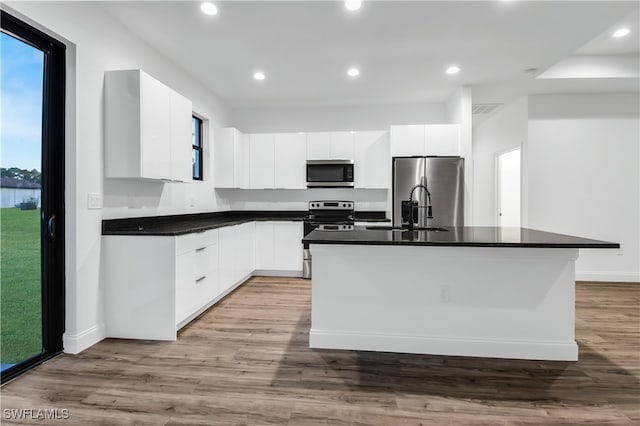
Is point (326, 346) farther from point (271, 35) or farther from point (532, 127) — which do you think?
point (532, 127)

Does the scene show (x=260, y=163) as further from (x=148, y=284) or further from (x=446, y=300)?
(x=446, y=300)

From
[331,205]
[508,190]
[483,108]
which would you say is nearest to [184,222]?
[331,205]

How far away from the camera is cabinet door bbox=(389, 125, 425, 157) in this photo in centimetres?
475

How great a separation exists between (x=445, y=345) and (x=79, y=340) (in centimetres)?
273

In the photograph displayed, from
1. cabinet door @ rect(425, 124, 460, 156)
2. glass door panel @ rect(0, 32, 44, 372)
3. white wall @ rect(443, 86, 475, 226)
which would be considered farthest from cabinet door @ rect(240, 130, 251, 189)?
white wall @ rect(443, 86, 475, 226)

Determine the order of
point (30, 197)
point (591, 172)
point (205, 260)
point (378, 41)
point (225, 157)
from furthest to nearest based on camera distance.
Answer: point (225, 157), point (591, 172), point (205, 260), point (378, 41), point (30, 197)

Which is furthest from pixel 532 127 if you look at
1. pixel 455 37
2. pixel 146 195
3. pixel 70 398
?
pixel 70 398

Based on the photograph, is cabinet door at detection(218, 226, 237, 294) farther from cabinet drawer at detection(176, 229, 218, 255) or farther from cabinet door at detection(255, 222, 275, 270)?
cabinet door at detection(255, 222, 275, 270)

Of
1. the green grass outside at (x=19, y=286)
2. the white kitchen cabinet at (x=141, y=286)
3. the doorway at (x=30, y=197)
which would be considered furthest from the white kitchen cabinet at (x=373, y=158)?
the green grass outside at (x=19, y=286)

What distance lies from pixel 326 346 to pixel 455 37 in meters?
3.02

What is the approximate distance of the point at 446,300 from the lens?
2488mm

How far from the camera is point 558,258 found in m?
2.39

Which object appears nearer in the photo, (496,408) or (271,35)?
(496,408)

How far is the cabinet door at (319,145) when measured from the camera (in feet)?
16.9
